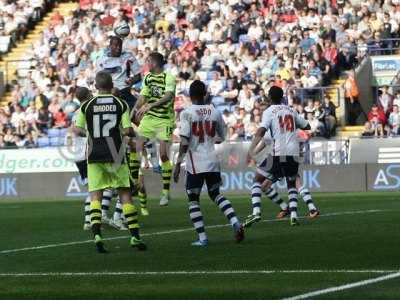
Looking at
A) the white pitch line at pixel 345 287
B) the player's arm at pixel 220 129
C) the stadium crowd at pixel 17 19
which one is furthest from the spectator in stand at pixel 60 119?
the white pitch line at pixel 345 287

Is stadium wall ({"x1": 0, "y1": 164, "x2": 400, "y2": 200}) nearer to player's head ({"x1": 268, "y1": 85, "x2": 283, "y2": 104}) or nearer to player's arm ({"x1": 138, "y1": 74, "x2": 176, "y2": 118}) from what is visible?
player's arm ({"x1": 138, "y1": 74, "x2": 176, "y2": 118})

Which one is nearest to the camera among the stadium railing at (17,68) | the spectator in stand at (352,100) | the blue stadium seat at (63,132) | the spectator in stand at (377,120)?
the spectator in stand at (377,120)

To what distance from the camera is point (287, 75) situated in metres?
36.0

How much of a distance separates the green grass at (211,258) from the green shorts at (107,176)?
84cm

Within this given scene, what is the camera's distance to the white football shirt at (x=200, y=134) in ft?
54.4

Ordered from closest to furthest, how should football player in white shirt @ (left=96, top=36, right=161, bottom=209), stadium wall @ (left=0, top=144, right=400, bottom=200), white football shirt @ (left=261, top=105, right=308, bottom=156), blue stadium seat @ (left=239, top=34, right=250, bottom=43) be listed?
white football shirt @ (left=261, top=105, right=308, bottom=156) < football player in white shirt @ (left=96, top=36, right=161, bottom=209) < stadium wall @ (left=0, top=144, right=400, bottom=200) < blue stadium seat @ (left=239, top=34, right=250, bottom=43)

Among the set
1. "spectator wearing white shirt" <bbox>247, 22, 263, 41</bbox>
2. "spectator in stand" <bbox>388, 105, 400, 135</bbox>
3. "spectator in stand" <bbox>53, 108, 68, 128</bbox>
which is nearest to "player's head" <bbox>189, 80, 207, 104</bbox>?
"spectator in stand" <bbox>388, 105, 400, 135</bbox>

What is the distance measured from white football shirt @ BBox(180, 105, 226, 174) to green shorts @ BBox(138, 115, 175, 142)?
586cm

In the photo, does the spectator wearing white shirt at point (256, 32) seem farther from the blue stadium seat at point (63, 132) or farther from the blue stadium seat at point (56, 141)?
the blue stadium seat at point (56, 141)

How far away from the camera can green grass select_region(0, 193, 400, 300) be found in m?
12.2

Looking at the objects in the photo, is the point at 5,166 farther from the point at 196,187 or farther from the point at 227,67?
the point at 196,187

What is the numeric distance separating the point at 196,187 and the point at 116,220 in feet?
12.3

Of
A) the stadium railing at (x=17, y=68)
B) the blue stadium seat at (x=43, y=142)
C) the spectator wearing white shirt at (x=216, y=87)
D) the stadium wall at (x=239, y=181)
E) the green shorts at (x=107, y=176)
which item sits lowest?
the stadium wall at (x=239, y=181)

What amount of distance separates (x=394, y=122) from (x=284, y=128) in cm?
1417
